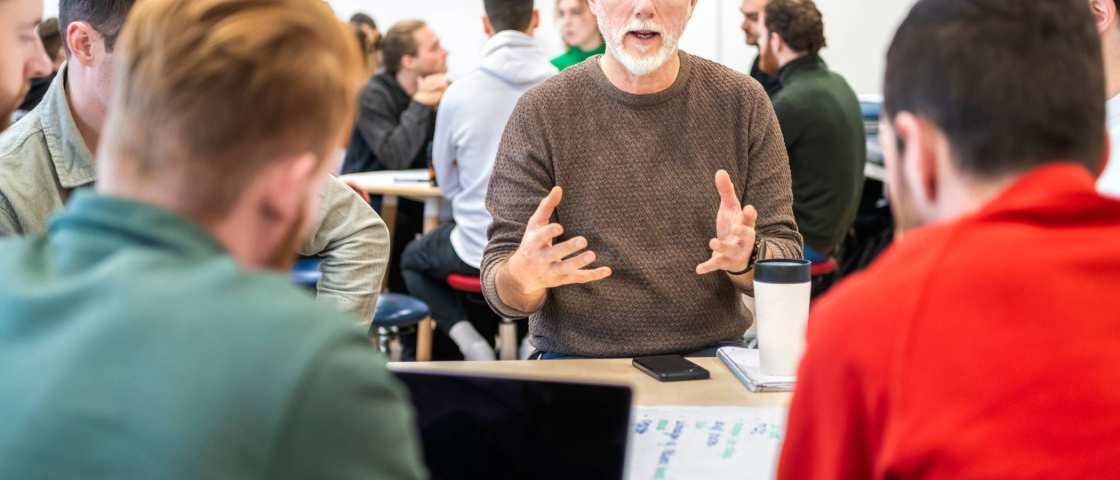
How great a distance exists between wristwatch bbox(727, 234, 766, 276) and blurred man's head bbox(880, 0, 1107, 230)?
818 mm

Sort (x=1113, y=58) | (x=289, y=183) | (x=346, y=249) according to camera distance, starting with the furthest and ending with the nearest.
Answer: (x=1113, y=58)
(x=346, y=249)
(x=289, y=183)

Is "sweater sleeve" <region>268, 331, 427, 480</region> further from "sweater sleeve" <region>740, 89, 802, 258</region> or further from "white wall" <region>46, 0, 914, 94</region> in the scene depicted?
"white wall" <region>46, 0, 914, 94</region>

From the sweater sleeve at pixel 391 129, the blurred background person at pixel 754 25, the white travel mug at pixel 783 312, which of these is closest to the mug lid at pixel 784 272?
the white travel mug at pixel 783 312

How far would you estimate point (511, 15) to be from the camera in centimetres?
375

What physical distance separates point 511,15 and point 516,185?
189cm

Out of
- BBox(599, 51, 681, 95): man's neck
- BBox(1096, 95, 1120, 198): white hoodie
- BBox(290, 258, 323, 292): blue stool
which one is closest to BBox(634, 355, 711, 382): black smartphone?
BBox(599, 51, 681, 95): man's neck

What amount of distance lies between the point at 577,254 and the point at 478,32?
604cm

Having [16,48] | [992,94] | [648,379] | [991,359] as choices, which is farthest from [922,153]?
[16,48]

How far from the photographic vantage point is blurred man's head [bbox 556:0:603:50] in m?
5.61

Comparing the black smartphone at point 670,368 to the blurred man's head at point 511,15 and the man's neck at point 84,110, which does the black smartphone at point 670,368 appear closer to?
the man's neck at point 84,110

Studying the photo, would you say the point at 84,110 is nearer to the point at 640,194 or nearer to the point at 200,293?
the point at 640,194

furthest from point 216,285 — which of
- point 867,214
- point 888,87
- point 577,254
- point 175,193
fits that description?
point 867,214

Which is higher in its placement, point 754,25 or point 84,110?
point 84,110

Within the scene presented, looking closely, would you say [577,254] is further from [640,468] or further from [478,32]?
[478,32]
